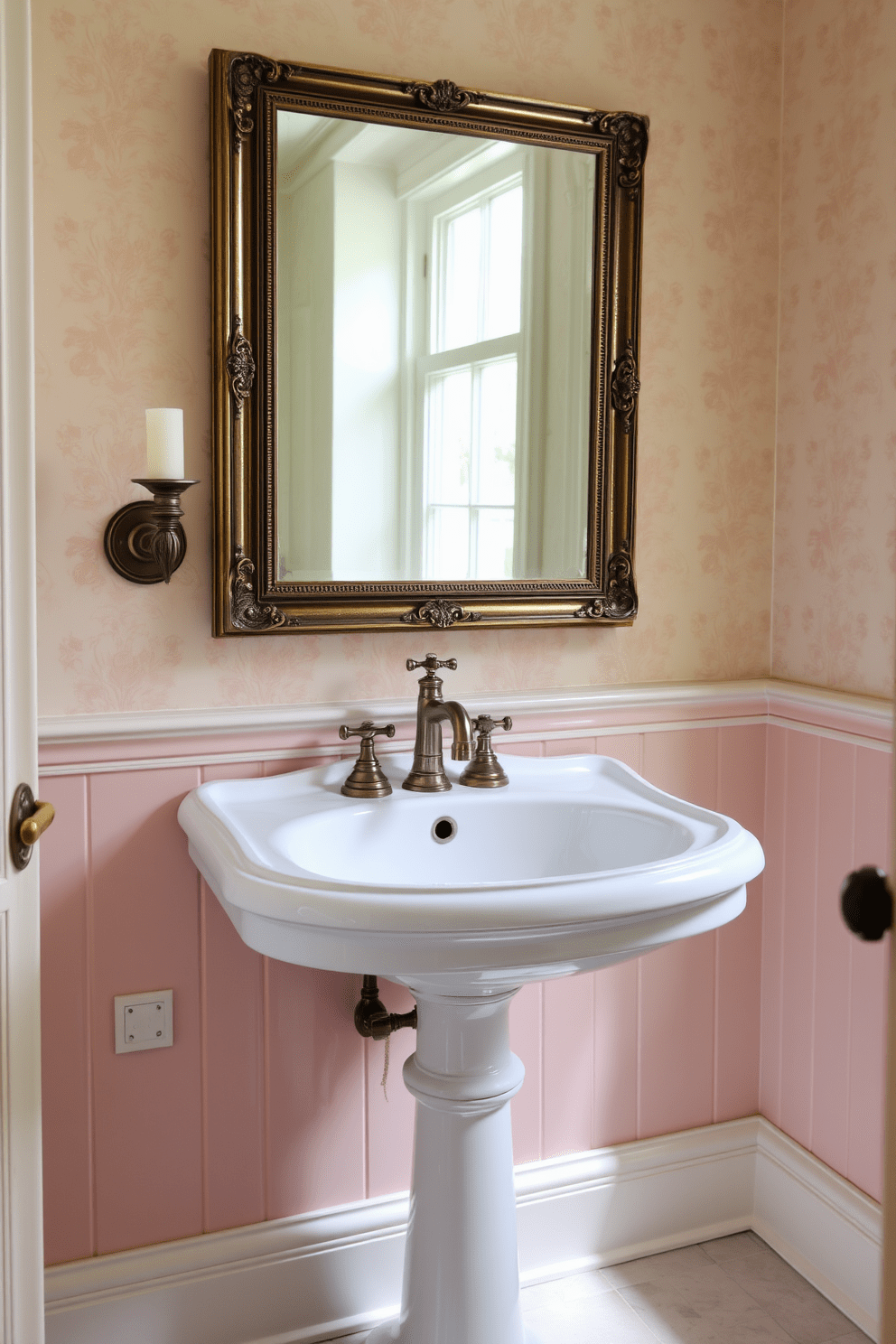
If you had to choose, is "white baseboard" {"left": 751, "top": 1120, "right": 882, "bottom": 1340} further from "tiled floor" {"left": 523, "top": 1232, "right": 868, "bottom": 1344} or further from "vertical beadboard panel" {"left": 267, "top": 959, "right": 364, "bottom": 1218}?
"vertical beadboard panel" {"left": 267, "top": 959, "right": 364, "bottom": 1218}

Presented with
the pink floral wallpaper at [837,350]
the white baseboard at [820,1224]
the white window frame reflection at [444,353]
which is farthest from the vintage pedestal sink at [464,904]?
the white baseboard at [820,1224]

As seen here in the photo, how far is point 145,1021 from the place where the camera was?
161 centimetres

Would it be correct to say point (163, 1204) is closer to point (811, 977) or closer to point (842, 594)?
point (811, 977)

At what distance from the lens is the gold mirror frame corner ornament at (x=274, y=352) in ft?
5.01

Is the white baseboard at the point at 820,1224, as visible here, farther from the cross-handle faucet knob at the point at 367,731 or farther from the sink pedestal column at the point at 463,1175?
the cross-handle faucet knob at the point at 367,731

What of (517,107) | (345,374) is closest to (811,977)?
(345,374)

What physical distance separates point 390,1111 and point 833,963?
29.9 inches

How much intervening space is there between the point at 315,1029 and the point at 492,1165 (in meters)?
0.37

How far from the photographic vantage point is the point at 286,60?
5.11ft

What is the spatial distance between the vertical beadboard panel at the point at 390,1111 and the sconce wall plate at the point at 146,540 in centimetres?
71

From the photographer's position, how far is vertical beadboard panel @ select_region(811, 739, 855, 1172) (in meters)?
1.82

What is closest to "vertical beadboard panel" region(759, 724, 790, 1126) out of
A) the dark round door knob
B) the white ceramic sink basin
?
the white ceramic sink basin

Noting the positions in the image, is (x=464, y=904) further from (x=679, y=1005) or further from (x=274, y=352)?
(x=679, y=1005)

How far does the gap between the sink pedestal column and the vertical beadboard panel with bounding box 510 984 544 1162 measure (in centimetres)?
34
